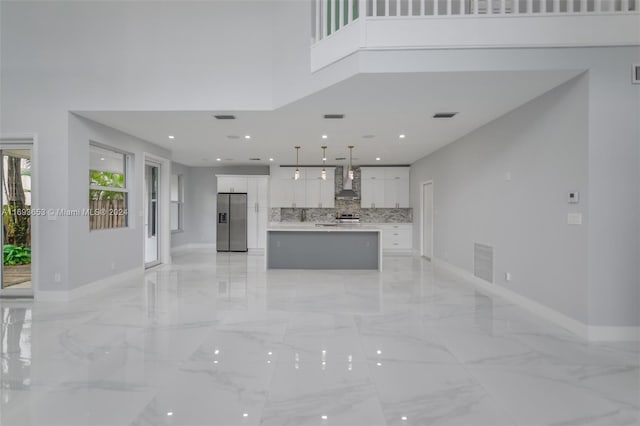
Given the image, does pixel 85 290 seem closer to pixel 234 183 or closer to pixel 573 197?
pixel 234 183

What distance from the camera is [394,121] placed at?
209 inches

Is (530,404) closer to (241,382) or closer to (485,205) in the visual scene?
(241,382)

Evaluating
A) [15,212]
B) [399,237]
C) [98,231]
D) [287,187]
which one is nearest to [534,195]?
[399,237]

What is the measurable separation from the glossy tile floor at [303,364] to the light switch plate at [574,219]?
43.0 inches

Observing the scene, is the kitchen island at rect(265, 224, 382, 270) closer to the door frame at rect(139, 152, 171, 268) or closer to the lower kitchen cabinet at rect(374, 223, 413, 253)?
the door frame at rect(139, 152, 171, 268)

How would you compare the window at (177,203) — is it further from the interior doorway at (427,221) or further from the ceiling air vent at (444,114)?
the ceiling air vent at (444,114)

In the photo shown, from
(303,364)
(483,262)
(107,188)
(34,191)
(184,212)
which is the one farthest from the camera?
(184,212)

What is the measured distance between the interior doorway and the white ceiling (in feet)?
3.65

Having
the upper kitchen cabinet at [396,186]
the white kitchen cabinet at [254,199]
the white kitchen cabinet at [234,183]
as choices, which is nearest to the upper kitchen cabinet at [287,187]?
the white kitchen cabinet at [254,199]

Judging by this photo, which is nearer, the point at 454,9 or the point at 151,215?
the point at 454,9

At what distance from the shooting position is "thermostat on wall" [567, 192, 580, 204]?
11.8 feet

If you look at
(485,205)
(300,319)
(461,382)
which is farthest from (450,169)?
(461,382)

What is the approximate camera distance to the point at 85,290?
519cm

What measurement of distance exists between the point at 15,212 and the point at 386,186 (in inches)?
315
